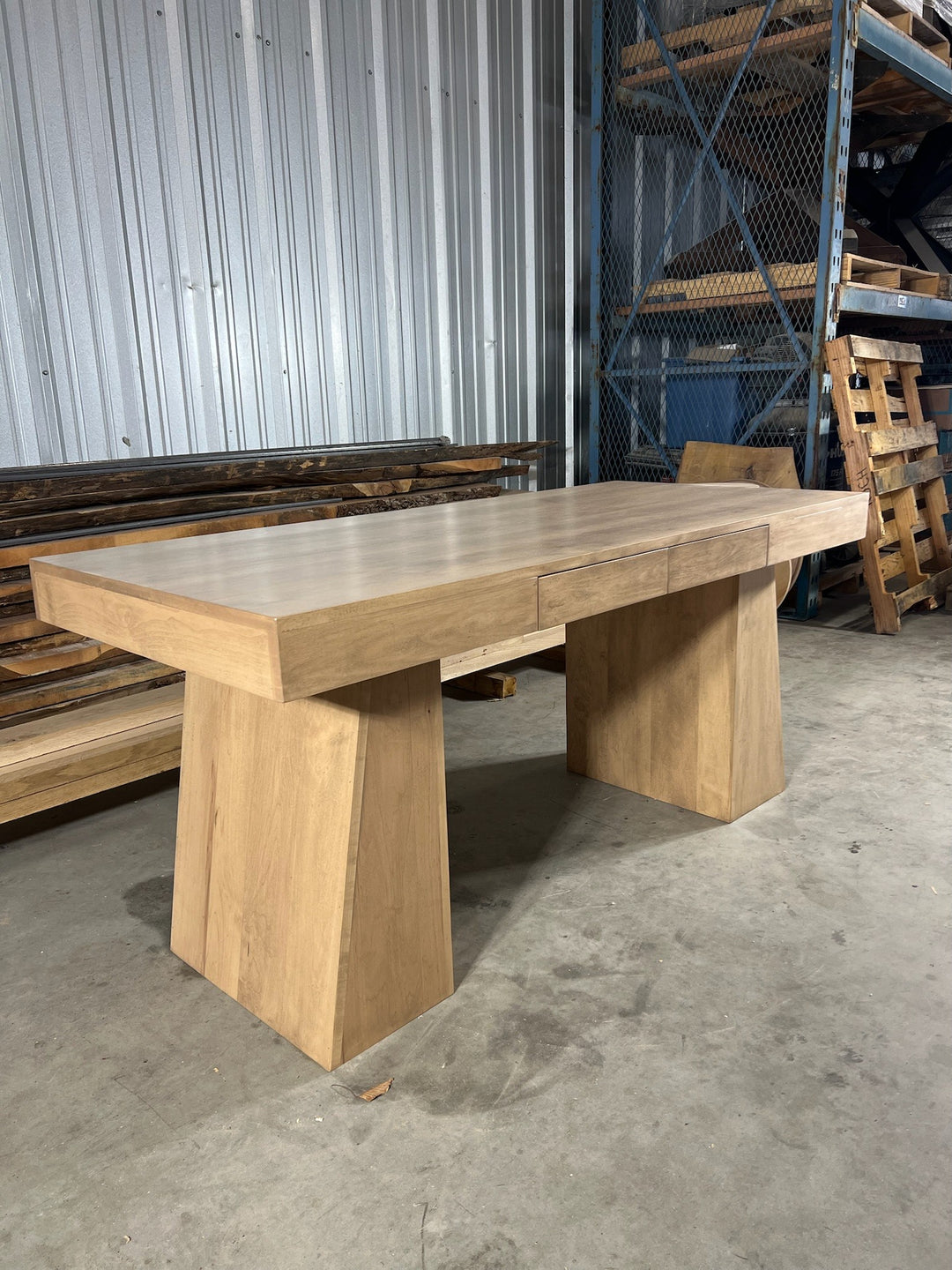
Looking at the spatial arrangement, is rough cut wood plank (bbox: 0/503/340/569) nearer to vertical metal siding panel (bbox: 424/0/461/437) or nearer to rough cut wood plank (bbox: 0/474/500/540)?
rough cut wood plank (bbox: 0/474/500/540)

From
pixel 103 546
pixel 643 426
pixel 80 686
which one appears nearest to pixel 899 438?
pixel 643 426

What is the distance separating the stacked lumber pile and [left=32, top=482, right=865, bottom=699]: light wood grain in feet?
2.54

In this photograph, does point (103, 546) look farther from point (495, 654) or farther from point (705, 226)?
point (705, 226)

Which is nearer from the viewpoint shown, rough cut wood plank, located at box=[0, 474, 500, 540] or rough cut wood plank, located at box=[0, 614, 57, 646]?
rough cut wood plank, located at box=[0, 614, 57, 646]

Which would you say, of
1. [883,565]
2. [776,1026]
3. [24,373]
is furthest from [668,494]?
[883,565]

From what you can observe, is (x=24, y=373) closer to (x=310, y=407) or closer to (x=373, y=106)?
(x=310, y=407)

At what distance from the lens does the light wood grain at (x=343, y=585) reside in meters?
1.15

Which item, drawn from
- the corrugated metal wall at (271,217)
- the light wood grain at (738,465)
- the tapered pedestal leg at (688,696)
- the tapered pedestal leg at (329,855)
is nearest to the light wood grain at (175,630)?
the tapered pedestal leg at (329,855)

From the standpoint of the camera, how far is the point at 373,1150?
1.34 m

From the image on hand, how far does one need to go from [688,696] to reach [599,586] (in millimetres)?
879

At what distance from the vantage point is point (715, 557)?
1.84 m

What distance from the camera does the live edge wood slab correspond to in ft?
4.02

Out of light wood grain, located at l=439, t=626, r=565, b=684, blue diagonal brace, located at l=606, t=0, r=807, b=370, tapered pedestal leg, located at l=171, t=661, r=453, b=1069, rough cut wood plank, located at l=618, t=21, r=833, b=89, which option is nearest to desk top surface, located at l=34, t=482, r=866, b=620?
tapered pedestal leg, located at l=171, t=661, r=453, b=1069

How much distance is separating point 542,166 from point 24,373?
3042mm
